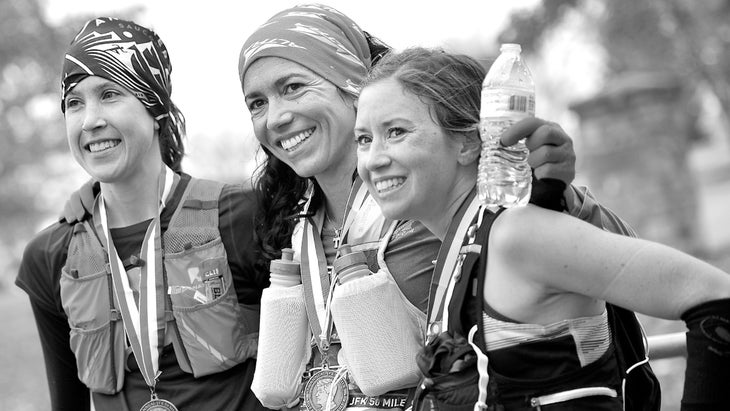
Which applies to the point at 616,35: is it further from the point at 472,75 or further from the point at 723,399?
the point at 723,399

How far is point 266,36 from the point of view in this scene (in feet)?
12.0

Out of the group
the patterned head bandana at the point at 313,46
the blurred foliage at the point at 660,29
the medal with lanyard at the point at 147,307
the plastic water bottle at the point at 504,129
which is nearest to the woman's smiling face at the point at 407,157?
the plastic water bottle at the point at 504,129

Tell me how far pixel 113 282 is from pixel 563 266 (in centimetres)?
210

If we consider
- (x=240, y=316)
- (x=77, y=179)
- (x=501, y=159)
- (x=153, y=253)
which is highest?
(x=501, y=159)

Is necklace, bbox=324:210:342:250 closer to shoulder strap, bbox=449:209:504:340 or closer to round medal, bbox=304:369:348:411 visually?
round medal, bbox=304:369:348:411

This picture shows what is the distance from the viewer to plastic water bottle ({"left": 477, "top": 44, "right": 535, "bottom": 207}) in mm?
Answer: 2588

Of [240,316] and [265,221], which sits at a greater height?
[265,221]

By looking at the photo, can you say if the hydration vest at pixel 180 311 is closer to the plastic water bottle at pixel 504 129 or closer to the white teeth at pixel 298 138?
the white teeth at pixel 298 138

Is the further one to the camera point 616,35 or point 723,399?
point 616,35

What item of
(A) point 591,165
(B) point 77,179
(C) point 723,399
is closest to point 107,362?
(C) point 723,399

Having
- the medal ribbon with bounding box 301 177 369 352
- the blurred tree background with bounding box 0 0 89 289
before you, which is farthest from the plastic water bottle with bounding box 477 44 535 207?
the blurred tree background with bounding box 0 0 89 289

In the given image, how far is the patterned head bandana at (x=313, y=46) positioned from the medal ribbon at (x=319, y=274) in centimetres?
42

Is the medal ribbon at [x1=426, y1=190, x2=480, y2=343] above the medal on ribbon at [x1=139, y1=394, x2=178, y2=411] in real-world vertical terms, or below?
above

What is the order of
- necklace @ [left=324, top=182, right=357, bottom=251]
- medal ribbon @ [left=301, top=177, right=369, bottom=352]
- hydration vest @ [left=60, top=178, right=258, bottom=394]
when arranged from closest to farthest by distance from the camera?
medal ribbon @ [left=301, top=177, right=369, bottom=352] → necklace @ [left=324, top=182, right=357, bottom=251] → hydration vest @ [left=60, top=178, right=258, bottom=394]
